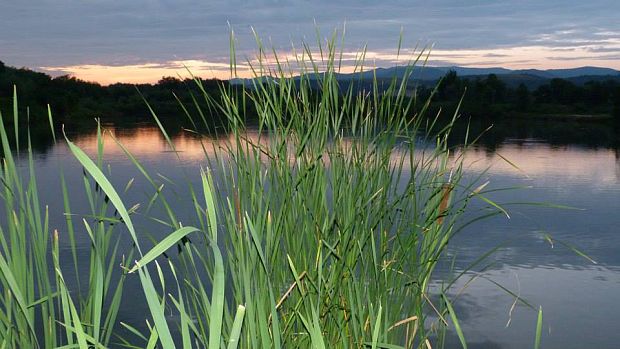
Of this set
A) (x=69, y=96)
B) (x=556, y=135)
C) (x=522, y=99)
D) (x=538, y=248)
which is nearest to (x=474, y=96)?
(x=522, y=99)

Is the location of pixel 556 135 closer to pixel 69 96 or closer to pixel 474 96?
pixel 474 96

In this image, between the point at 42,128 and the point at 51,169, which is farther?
the point at 42,128

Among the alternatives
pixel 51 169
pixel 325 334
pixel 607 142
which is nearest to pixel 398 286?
pixel 325 334

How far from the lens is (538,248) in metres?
7.72

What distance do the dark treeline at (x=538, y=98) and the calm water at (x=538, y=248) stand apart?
1781 cm

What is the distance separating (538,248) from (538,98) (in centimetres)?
3125

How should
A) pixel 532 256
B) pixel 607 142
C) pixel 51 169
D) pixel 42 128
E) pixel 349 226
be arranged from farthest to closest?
pixel 42 128
pixel 607 142
pixel 51 169
pixel 532 256
pixel 349 226

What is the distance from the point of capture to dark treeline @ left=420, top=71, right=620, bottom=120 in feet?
113

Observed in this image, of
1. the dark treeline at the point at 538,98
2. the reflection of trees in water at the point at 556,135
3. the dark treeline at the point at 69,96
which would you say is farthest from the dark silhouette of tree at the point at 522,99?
the dark treeline at the point at 69,96

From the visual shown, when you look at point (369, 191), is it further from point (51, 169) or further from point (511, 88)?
point (511, 88)

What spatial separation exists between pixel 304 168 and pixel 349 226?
28 centimetres

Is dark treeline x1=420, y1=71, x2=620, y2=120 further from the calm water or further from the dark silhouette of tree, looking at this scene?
the calm water

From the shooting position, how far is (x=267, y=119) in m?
1.94

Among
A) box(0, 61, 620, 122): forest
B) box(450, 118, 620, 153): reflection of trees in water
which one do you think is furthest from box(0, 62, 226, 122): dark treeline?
box(450, 118, 620, 153): reflection of trees in water
